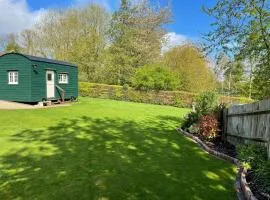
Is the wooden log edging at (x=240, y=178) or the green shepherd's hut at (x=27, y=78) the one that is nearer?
the wooden log edging at (x=240, y=178)

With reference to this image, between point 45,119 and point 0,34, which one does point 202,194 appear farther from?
point 0,34

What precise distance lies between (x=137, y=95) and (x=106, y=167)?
24778 mm

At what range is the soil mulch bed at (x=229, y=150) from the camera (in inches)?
202

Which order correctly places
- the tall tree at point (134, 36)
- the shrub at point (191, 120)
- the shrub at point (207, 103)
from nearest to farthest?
1. the shrub at point (207, 103)
2. the shrub at point (191, 120)
3. the tall tree at point (134, 36)

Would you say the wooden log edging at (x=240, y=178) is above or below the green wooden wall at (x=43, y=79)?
below

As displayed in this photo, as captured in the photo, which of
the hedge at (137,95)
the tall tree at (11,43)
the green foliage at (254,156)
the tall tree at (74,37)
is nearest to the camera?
the green foliage at (254,156)

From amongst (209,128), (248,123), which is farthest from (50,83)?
(248,123)

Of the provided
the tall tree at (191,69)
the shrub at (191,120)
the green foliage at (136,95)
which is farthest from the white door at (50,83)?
the tall tree at (191,69)

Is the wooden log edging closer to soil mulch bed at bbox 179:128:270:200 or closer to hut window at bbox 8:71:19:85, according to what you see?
soil mulch bed at bbox 179:128:270:200

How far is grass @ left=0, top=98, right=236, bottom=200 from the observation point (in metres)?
5.56

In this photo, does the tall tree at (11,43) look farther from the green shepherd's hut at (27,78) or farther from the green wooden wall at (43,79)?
the green shepherd's hut at (27,78)

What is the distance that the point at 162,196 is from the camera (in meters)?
5.36

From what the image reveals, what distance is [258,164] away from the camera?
20.6 ft

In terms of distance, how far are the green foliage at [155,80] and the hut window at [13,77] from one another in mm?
13064
